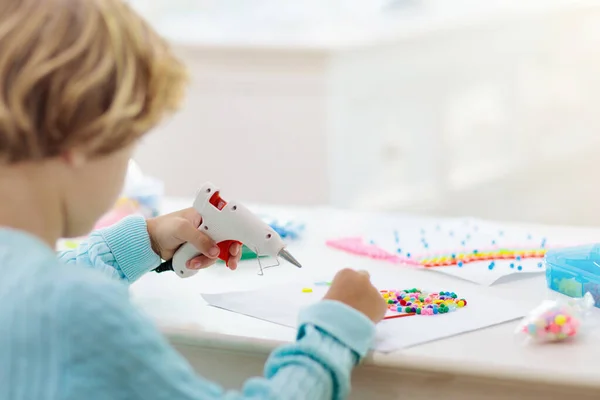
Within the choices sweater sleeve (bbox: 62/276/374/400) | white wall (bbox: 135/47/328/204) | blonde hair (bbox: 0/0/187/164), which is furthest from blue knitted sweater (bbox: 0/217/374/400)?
white wall (bbox: 135/47/328/204)

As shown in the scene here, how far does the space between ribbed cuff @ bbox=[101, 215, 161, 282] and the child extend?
302 mm

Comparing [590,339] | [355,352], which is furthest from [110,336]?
[590,339]

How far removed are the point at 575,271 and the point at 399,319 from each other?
26 cm

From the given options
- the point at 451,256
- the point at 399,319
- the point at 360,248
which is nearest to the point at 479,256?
the point at 451,256

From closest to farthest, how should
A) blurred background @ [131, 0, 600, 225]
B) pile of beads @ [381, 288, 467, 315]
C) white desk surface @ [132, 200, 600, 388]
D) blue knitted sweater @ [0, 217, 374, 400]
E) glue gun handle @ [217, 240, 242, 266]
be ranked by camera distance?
blue knitted sweater @ [0, 217, 374, 400]
white desk surface @ [132, 200, 600, 388]
pile of beads @ [381, 288, 467, 315]
glue gun handle @ [217, 240, 242, 266]
blurred background @ [131, 0, 600, 225]

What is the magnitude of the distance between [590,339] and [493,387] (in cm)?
14

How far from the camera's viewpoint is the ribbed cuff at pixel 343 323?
0.89 m

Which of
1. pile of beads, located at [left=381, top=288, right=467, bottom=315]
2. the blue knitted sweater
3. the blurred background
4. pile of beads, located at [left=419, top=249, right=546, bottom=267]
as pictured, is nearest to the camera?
the blue knitted sweater

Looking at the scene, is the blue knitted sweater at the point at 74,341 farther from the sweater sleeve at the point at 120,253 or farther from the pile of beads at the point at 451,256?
the pile of beads at the point at 451,256

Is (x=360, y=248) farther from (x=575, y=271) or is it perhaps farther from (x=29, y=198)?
(x=29, y=198)

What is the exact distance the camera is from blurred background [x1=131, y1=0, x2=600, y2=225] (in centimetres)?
275

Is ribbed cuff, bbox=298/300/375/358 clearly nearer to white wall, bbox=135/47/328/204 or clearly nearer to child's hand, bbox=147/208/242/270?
child's hand, bbox=147/208/242/270

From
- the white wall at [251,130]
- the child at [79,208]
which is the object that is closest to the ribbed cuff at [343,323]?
the child at [79,208]

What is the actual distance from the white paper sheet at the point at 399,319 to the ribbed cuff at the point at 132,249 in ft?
0.34
